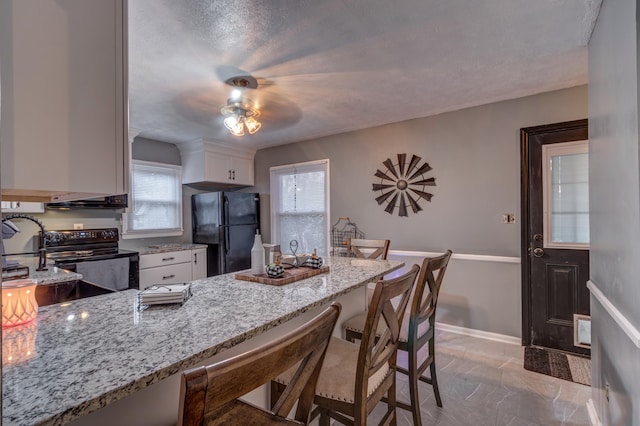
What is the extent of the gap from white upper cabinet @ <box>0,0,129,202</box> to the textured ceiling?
0.94 meters

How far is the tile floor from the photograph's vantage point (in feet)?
6.48

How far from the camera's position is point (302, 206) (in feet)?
14.8

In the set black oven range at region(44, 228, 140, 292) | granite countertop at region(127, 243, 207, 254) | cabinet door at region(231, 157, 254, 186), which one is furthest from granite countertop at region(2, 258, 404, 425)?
cabinet door at region(231, 157, 254, 186)


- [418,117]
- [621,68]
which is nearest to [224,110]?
[418,117]

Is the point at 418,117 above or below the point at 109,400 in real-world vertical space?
above

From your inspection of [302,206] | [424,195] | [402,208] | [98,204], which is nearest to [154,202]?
[98,204]

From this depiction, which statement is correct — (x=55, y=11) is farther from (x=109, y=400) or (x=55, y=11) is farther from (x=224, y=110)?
(x=224, y=110)

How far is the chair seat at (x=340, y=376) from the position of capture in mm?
1240

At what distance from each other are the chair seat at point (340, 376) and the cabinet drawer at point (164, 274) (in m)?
2.70

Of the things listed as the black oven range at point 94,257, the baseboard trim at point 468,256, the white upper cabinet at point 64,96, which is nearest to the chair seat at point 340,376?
the white upper cabinet at point 64,96

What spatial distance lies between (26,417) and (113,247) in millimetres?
3644

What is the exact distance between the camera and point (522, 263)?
2.92 metres

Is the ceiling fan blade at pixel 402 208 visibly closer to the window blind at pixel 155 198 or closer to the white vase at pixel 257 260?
the white vase at pixel 257 260

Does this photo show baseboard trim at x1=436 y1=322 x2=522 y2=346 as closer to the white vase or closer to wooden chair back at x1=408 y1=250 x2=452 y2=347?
wooden chair back at x1=408 y1=250 x2=452 y2=347
